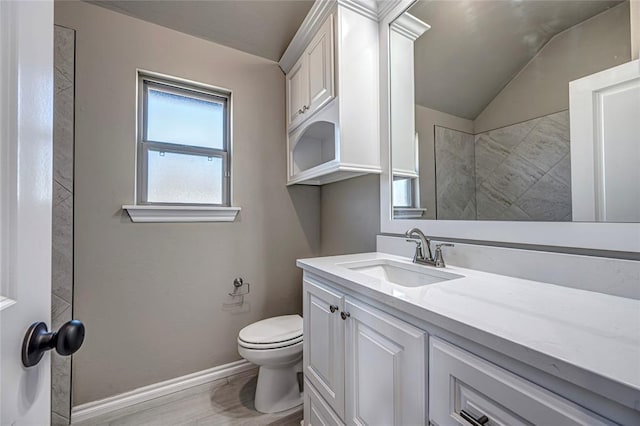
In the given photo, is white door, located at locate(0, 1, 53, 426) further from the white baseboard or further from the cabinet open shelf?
the cabinet open shelf

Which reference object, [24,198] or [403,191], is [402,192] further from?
[24,198]

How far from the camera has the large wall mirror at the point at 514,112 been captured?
0.80m

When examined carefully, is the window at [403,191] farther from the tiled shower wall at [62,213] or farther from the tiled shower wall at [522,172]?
the tiled shower wall at [62,213]

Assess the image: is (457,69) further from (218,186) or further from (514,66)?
(218,186)

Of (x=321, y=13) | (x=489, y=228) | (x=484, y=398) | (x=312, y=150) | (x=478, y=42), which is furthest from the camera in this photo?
(x=312, y=150)

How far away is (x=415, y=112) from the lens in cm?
146

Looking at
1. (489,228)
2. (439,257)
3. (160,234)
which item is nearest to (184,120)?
(160,234)

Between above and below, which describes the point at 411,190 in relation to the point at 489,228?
above

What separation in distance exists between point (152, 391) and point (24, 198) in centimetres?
181

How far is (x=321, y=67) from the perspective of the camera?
1.59m

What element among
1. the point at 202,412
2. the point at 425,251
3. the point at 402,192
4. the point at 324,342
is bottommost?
the point at 202,412

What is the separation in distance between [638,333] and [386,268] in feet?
3.00

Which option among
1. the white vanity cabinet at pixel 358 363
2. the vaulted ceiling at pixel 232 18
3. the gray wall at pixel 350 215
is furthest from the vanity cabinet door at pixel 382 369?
the vaulted ceiling at pixel 232 18

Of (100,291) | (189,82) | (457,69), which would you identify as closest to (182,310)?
(100,291)
